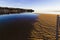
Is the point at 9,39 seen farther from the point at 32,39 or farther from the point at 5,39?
the point at 32,39

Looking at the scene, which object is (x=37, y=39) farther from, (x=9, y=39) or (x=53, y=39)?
(x=9, y=39)

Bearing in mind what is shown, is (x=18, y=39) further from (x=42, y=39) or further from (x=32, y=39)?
(x=42, y=39)

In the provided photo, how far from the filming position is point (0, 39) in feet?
35.4

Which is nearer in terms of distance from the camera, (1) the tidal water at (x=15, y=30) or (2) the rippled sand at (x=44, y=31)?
(2) the rippled sand at (x=44, y=31)

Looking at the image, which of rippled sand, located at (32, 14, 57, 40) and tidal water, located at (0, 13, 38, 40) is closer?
rippled sand, located at (32, 14, 57, 40)

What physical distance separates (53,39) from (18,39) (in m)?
2.81

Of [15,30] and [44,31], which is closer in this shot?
[44,31]

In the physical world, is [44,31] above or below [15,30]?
above

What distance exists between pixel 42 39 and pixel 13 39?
236 centimetres

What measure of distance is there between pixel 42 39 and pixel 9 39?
268cm

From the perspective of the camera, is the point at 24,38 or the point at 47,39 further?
the point at 24,38

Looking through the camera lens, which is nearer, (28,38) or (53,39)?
(53,39)

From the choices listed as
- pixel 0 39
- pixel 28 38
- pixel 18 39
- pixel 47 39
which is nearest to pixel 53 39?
pixel 47 39

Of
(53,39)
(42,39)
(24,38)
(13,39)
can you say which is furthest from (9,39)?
(53,39)
